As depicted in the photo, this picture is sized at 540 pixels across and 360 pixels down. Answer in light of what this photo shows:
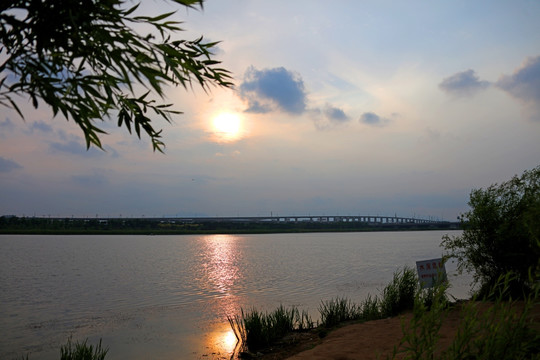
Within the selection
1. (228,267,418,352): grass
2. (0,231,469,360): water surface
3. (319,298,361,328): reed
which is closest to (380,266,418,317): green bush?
(228,267,418,352): grass

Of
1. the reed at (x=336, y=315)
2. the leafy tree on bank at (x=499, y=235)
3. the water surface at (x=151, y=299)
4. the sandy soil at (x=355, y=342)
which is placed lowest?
the water surface at (x=151, y=299)

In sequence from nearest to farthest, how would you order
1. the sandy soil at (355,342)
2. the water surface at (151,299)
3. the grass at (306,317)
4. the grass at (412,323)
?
the grass at (412,323) < the sandy soil at (355,342) < the grass at (306,317) < the water surface at (151,299)

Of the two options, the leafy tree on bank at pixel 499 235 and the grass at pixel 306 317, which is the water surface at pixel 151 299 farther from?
the leafy tree on bank at pixel 499 235

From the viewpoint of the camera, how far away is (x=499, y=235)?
13352 millimetres

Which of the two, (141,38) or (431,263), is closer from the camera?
(141,38)

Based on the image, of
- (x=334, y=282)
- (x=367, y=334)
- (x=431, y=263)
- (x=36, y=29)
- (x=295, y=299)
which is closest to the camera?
(x=36, y=29)

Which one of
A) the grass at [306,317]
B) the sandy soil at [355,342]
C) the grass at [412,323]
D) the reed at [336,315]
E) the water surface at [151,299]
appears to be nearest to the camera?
the grass at [412,323]

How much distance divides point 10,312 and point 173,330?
8.89 m

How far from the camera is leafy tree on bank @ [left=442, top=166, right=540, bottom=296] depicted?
42.2 ft

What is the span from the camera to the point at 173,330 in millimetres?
14453

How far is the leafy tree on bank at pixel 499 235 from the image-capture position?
12867 mm

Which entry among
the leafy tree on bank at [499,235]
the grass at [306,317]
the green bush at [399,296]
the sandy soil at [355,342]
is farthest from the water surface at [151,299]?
the leafy tree on bank at [499,235]

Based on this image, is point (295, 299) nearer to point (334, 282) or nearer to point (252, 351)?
point (334, 282)

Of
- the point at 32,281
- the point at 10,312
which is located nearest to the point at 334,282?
the point at 10,312
